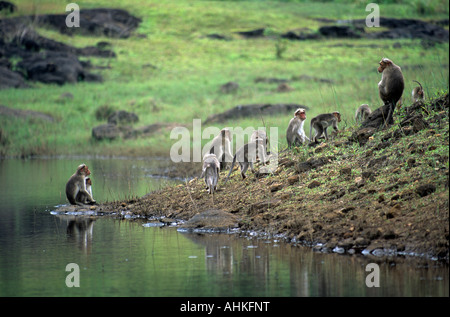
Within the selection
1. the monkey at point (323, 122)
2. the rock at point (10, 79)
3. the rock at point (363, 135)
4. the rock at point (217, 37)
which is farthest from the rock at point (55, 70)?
the rock at point (363, 135)

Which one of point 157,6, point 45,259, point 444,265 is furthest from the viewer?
point 157,6

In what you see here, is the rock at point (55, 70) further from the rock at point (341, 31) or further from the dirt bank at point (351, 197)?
the dirt bank at point (351, 197)

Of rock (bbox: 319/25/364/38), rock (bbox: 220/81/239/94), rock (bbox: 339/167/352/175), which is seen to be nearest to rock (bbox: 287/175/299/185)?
rock (bbox: 339/167/352/175)

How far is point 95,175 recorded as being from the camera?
1000 inches

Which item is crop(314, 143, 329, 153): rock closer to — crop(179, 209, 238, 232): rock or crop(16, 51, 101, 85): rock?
crop(179, 209, 238, 232): rock

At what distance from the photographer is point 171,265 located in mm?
11406

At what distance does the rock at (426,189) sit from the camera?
12.3 metres

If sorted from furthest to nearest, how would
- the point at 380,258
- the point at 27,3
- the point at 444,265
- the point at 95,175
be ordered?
the point at 27,3, the point at 95,175, the point at 380,258, the point at 444,265

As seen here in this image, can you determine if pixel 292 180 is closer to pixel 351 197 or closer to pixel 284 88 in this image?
pixel 351 197

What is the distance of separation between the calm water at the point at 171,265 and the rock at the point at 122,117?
65.0 ft
